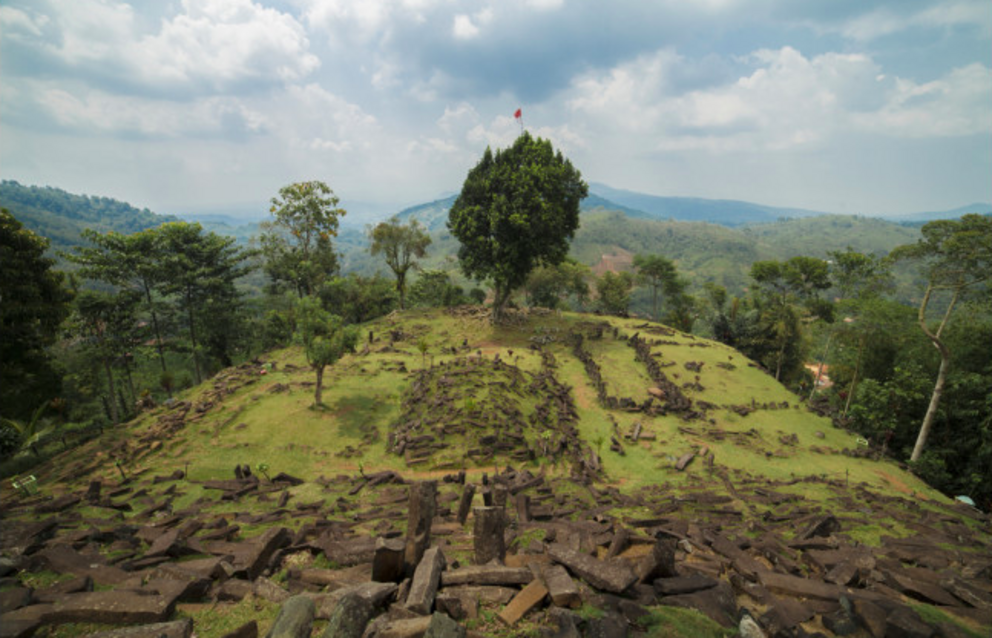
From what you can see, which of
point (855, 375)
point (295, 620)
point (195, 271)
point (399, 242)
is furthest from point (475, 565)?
point (399, 242)

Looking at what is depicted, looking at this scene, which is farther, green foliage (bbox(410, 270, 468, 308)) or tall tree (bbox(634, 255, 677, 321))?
green foliage (bbox(410, 270, 468, 308))

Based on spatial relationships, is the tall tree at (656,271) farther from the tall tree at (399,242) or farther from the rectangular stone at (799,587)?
the rectangular stone at (799,587)

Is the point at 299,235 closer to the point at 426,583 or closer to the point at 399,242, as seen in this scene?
the point at 399,242

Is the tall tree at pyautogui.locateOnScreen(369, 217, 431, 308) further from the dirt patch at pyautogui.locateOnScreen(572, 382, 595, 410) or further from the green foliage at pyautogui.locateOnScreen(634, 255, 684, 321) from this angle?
the green foliage at pyautogui.locateOnScreen(634, 255, 684, 321)

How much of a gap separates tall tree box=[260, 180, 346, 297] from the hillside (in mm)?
15887

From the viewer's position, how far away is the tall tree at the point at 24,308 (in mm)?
14031

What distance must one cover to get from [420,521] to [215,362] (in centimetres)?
3485

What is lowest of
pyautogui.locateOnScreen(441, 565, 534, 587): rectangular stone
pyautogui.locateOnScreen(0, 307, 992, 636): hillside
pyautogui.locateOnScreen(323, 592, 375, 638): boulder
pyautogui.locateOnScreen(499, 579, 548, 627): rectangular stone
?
pyautogui.locateOnScreen(0, 307, 992, 636): hillside

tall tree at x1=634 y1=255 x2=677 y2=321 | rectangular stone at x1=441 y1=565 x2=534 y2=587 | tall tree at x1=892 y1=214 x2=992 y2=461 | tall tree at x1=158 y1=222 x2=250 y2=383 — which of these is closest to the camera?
rectangular stone at x1=441 y1=565 x2=534 y2=587

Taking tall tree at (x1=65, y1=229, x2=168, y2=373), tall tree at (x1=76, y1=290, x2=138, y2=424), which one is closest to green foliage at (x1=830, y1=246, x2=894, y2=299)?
tall tree at (x1=76, y1=290, x2=138, y2=424)

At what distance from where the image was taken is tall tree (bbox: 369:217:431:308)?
3828 cm

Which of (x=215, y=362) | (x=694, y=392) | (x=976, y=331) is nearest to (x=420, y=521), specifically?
(x=694, y=392)

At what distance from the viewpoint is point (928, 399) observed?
19.5m

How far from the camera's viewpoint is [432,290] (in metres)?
52.8
